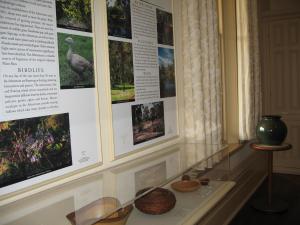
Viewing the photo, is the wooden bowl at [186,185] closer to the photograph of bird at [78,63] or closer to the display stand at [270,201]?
the photograph of bird at [78,63]

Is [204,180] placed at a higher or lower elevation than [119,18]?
lower

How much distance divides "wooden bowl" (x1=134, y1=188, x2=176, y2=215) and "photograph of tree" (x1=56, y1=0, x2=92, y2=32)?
3.18 ft

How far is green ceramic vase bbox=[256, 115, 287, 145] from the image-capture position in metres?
3.59

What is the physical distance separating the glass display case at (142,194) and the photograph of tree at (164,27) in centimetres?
86

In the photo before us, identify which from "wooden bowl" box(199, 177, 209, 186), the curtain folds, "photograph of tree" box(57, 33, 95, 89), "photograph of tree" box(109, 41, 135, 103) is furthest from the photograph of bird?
the curtain folds

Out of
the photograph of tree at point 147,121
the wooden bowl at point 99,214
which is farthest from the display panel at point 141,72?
the wooden bowl at point 99,214

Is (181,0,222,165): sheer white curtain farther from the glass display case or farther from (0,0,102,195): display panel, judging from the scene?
(0,0,102,195): display panel

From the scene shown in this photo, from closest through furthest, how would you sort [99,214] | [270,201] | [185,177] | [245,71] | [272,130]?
[99,214] < [185,177] < [272,130] < [270,201] < [245,71]

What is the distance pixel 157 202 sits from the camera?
6.02 feet

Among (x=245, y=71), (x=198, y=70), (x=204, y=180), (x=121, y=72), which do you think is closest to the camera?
(x=121, y=72)

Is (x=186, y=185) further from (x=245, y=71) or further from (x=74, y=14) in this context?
(x=245, y=71)

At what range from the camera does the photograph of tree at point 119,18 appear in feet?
6.77

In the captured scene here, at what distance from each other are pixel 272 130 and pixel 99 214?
2760 mm

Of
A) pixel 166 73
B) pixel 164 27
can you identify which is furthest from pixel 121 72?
pixel 164 27
